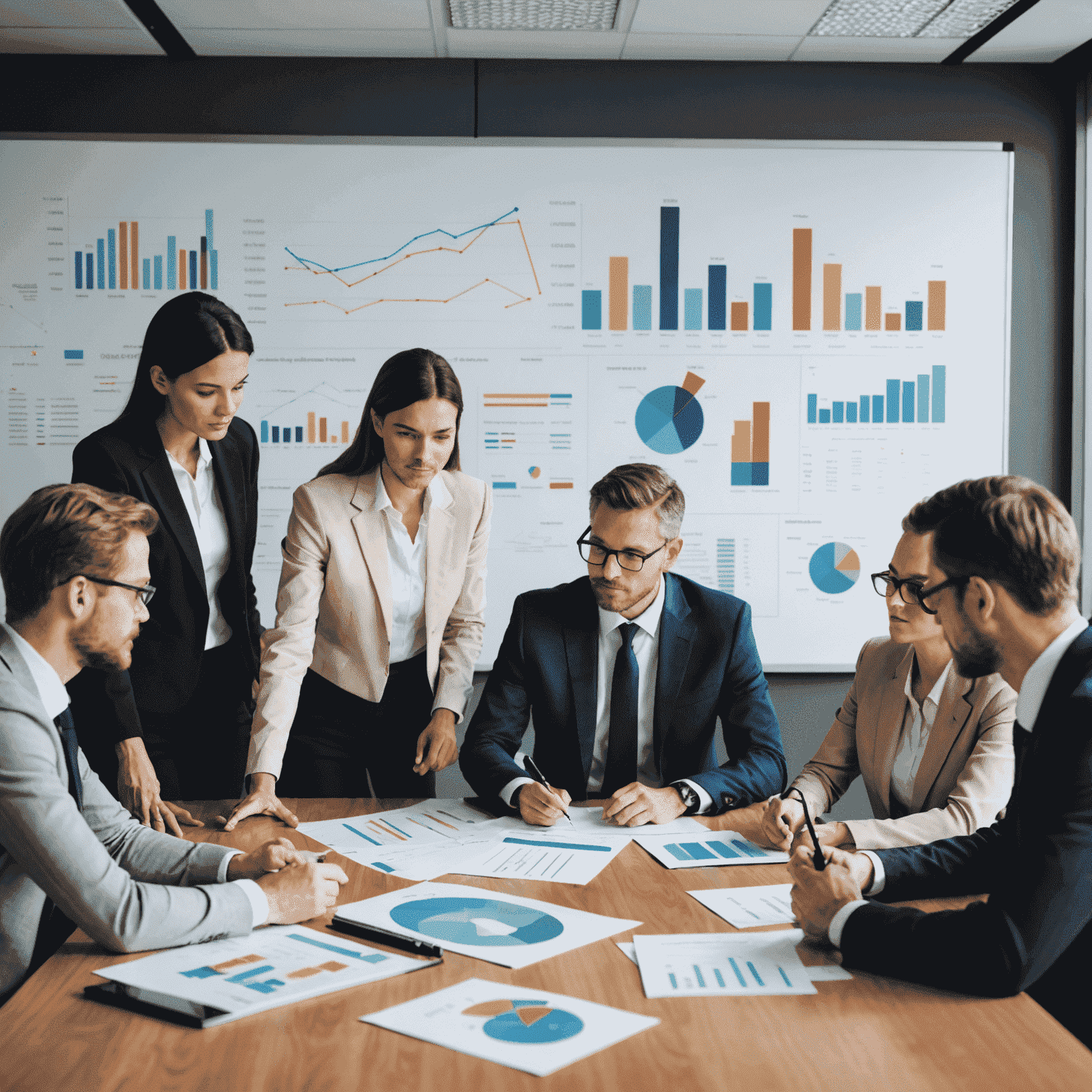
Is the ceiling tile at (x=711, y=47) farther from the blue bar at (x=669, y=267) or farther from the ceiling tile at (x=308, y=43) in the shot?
the ceiling tile at (x=308, y=43)

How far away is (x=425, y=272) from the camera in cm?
346

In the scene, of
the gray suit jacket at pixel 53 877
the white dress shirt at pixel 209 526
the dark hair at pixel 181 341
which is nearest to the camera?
the gray suit jacket at pixel 53 877

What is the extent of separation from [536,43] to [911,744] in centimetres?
257

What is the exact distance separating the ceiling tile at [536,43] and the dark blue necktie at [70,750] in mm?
2622

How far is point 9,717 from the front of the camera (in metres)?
1.35

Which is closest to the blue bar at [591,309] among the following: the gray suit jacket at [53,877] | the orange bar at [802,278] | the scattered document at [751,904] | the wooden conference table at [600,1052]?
the orange bar at [802,278]

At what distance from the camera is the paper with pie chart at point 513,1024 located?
1082 millimetres

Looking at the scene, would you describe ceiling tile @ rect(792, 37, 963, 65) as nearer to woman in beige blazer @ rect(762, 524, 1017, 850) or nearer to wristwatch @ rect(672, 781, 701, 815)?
woman in beige blazer @ rect(762, 524, 1017, 850)

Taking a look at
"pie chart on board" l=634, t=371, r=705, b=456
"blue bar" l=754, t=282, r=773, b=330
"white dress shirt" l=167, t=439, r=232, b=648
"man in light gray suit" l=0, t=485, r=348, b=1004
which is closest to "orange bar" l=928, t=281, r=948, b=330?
"blue bar" l=754, t=282, r=773, b=330

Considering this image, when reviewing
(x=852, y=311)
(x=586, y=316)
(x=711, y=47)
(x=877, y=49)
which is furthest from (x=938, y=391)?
(x=711, y=47)

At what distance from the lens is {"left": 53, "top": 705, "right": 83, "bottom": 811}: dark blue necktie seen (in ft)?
4.89

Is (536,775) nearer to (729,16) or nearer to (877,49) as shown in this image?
(729,16)

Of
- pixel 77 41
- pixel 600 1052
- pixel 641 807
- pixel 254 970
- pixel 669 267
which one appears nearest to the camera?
pixel 600 1052

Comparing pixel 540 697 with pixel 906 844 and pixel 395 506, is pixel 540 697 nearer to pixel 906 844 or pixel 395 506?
pixel 395 506
